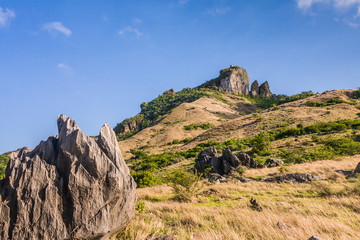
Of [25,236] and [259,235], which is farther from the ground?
[25,236]

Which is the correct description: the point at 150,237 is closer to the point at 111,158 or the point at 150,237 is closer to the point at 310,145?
the point at 111,158

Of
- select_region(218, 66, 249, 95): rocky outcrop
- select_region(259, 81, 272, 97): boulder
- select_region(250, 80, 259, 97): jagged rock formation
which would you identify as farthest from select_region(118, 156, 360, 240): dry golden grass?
select_region(259, 81, 272, 97): boulder

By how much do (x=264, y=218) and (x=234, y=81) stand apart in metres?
133

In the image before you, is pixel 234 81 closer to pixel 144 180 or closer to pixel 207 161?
pixel 207 161

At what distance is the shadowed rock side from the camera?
3.90 metres

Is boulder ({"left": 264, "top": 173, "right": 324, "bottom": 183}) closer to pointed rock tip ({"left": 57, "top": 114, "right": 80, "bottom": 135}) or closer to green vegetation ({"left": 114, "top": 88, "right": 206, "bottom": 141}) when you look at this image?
pointed rock tip ({"left": 57, "top": 114, "right": 80, "bottom": 135})

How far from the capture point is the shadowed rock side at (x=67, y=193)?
12.8ft

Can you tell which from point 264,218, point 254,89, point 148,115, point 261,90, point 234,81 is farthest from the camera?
point 254,89

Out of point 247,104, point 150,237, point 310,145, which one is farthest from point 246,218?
point 247,104

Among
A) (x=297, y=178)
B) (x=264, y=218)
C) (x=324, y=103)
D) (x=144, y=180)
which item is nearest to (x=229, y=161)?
(x=297, y=178)

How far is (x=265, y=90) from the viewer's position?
131625mm

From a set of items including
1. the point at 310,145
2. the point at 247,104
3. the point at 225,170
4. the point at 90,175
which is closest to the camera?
the point at 90,175

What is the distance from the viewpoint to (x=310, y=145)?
78.8 feet

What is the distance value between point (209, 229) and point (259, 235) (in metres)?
1.46
